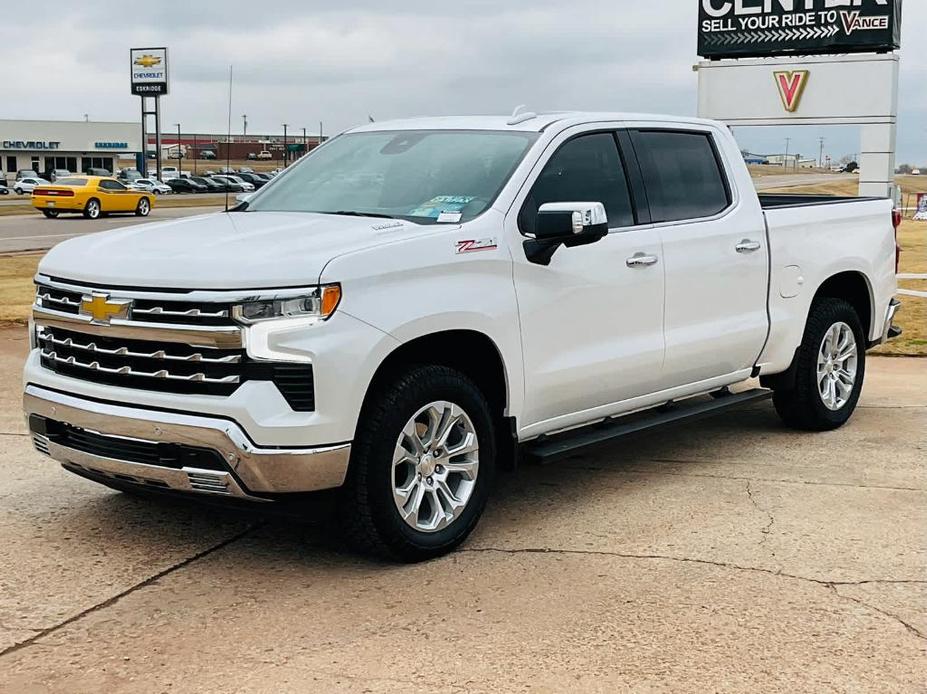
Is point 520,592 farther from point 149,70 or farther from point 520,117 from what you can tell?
point 149,70

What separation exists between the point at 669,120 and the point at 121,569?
12.4 ft

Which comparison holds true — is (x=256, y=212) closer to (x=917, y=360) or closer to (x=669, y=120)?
(x=669, y=120)

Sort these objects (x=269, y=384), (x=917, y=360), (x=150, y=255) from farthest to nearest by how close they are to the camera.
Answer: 1. (x=917, y=360)
2. (x=150, y=255)
3. (x=269, y=384)

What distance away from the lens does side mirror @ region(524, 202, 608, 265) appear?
18.1ft

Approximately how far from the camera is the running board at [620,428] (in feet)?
19.2

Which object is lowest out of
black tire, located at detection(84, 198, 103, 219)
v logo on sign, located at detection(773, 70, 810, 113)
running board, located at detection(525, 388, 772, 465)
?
running board, located at detection(525, 388, 772, 465)

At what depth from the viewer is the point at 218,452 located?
4.75m

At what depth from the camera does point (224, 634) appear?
4.45 metres

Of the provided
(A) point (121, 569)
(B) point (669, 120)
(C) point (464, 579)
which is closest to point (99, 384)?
(A) point (121, 569)

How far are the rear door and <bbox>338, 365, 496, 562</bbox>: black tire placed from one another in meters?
1.67

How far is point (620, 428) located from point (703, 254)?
1.07m

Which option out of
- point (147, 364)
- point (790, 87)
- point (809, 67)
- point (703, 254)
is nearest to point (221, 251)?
point (147, 364)

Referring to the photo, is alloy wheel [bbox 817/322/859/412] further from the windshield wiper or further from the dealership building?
the dealership building

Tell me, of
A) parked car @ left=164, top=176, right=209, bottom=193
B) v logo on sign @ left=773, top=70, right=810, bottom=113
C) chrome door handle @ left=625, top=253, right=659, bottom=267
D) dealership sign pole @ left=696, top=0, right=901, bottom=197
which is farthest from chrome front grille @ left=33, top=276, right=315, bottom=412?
parked car @ left=164, top=176, right=209, bottom=193
